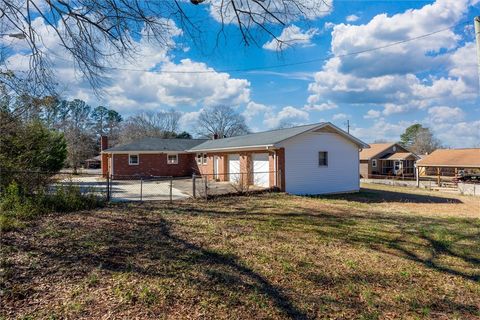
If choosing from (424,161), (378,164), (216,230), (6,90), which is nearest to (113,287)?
(216,230)

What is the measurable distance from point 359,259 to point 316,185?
39.6 ft

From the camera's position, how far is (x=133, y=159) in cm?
2505

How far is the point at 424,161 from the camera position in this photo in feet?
111

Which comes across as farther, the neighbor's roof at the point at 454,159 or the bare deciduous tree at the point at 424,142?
the bare deciduous tree at the point at 424,142

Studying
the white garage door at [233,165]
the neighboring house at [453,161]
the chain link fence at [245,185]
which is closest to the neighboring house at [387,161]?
the neighboring house at [453,161]

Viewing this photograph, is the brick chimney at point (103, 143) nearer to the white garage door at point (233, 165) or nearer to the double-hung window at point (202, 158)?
the double-hung window at point (202, 158)

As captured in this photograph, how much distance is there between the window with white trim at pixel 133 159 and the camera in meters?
24.9

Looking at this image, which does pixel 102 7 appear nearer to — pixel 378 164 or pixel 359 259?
pixel 359 259

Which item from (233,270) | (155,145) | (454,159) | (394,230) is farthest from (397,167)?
(233,270)

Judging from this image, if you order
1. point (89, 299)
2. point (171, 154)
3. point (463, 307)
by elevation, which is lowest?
point (463, 307)

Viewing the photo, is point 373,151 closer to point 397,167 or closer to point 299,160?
point 397,167

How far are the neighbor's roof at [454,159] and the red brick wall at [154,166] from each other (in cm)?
2371

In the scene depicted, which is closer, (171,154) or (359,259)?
(359,259)

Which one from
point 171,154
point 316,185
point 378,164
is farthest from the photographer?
point 378,164
